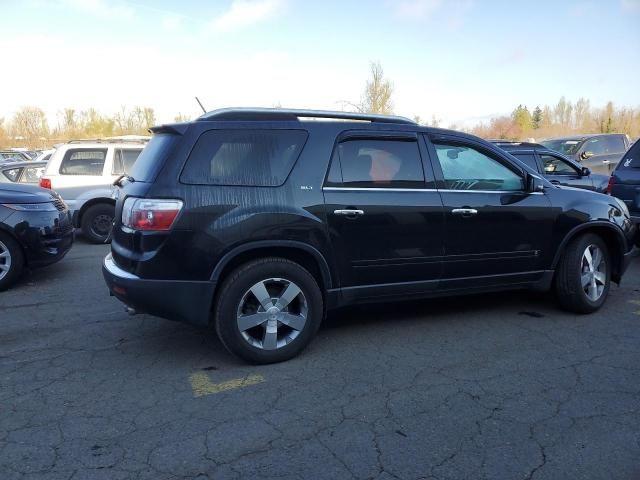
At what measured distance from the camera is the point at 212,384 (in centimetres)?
354

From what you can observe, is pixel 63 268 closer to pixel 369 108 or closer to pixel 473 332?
pixel 473 332

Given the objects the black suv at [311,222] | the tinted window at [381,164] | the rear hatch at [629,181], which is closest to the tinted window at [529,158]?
the rear hatch at [629,181]

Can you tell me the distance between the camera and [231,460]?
2.66 meters

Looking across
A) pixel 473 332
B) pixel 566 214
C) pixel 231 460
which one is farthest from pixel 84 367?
pixel 566 214

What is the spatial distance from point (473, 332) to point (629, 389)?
130cm

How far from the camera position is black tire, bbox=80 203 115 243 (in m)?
9.30

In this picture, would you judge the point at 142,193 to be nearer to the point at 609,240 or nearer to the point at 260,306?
the point at 260,306

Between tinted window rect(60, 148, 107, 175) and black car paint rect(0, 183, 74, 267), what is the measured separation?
3.03 meters

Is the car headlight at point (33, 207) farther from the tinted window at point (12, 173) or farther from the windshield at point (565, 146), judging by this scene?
the windshield at point (565, 146)

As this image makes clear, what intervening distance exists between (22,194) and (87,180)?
3262mm

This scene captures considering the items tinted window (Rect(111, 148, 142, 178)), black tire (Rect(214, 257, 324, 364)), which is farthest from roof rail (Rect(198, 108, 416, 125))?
tinted window (Rect(111, 148, 142, 178))

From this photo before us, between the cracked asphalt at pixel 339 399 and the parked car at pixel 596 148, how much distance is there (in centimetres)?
946

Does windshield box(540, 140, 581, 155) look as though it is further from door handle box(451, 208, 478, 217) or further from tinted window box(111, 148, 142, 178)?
door handle box(451, 208, 478, 217)

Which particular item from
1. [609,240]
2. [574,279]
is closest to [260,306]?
[574,279]
